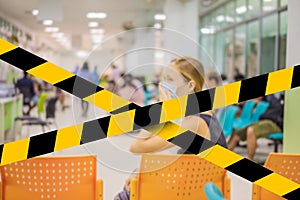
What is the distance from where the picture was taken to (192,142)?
2.23m

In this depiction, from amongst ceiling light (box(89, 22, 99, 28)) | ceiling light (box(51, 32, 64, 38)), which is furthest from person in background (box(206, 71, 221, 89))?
ceiling light (box(51, 32, 64, 38))

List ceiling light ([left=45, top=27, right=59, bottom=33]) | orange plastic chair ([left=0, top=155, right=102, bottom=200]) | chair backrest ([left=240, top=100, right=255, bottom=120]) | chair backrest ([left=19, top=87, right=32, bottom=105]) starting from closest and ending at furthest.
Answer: orange plastic chair ([left=0, top=155, right=102, bottom=200]), chair backrest ([left=240, top=100, right=255, bottom=120]), chair backrest ([left=19, top=87, right=32, bottom=105]), ceiling light ([left=45, top=27, right=59, bottom=33])

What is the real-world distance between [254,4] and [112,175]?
6.17m

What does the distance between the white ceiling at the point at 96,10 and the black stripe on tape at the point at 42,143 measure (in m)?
10.3

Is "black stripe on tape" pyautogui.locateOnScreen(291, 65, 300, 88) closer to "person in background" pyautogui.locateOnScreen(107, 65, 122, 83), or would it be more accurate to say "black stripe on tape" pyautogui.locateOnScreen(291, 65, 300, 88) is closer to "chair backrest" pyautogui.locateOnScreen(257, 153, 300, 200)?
"chair backrest" pyautogui.locateOnScreen(257, 153, 300, 200)

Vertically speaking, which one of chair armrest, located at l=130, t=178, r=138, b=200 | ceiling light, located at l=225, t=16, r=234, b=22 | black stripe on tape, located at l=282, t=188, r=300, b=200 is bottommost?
ceiling light, located at l=225, t=16, r=234, b=22

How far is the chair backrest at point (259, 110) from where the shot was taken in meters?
6.41

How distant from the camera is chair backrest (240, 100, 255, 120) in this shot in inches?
266

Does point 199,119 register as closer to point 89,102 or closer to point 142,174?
point 142,174

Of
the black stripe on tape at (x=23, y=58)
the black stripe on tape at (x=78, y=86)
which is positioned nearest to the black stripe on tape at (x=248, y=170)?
the black stripe on tape at (x=78, y=86)

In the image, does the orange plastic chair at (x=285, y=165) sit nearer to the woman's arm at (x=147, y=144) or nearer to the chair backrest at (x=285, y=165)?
the chair backrest at (x=285, y=165)

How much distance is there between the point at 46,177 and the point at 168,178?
0.60m

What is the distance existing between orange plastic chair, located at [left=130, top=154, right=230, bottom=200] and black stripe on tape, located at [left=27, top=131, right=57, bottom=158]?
509mm

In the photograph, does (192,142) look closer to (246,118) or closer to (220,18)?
(246,118)
